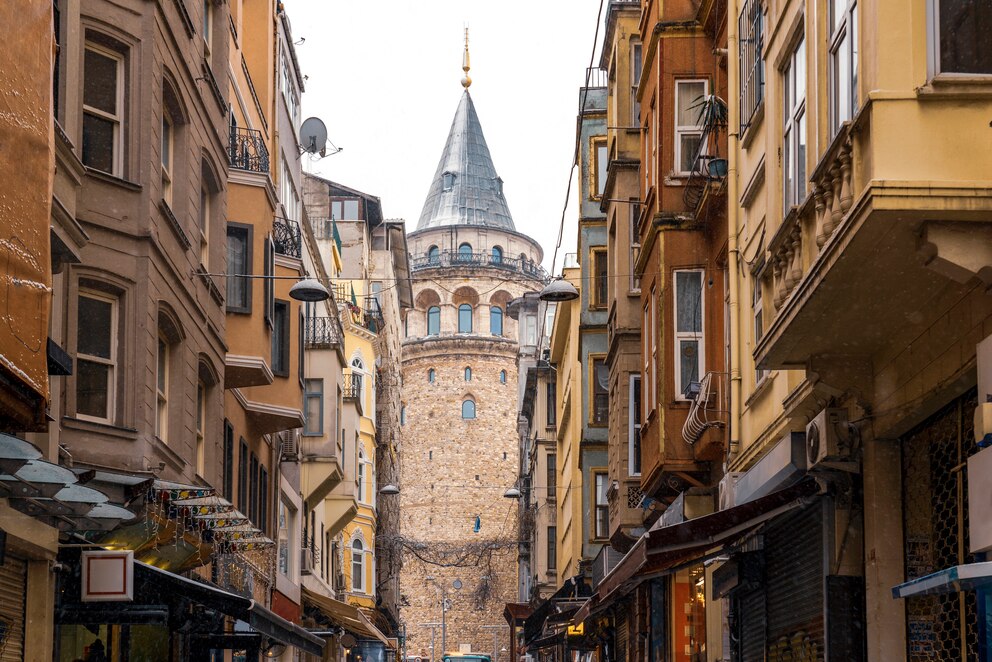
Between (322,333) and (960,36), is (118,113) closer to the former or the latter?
(960,36)

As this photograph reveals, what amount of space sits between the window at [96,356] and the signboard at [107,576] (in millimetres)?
2026

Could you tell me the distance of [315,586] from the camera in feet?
142

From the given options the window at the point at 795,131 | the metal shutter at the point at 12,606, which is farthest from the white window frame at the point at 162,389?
the window at the point at 795,131

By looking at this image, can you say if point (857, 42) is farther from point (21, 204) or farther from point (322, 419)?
point (322, 419)

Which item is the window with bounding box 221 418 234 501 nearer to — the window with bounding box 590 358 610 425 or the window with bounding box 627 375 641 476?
the window with bounding box 627 375 641 476

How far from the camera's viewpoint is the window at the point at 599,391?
36.9 meters

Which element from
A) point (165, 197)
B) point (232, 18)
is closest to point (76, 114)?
point (165, 197)

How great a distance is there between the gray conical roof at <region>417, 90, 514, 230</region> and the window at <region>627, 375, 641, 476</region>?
3041 inches

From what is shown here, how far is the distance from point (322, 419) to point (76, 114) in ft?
71.0

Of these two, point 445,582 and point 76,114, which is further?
point 445,582

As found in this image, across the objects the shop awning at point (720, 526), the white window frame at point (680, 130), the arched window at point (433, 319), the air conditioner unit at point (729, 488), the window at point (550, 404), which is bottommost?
the shop awning at point (720, 526)

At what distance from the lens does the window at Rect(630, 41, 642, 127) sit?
2816cm

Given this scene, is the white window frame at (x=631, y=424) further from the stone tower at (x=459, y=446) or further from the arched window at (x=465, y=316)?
the arched window at (x=465, y=316)

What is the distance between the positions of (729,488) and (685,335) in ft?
11.3
